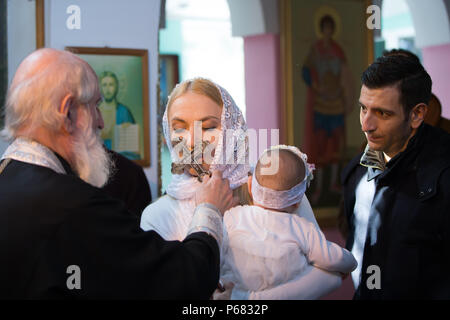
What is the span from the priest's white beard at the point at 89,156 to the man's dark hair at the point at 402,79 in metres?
1.12

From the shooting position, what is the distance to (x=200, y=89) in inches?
78.6

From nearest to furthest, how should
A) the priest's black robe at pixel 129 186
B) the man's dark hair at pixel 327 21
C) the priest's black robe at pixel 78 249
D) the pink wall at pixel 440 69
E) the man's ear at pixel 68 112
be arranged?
the priest's black robe at pixel 78 249
the man's ear at pixel 68 112
the priest's black robe at pixel 129 186
the man's dark hair at pixel 327 21
the pink wall at pixel 440 69

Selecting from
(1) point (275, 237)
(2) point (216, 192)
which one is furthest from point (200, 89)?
(1) point (275, 237)

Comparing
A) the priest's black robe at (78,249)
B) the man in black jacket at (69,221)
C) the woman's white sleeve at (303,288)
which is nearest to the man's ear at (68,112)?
the man in black jacket at (69,221)

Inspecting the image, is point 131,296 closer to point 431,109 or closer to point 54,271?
point 54,271

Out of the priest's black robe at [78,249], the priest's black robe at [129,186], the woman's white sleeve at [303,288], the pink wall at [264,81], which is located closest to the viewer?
the priest's black robe at [78,249]

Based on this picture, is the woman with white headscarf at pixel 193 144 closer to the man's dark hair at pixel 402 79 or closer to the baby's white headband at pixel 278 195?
the baby's white headband at pixel 278 195

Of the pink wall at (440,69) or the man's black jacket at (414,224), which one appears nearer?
the man's black jacket at (414,224)

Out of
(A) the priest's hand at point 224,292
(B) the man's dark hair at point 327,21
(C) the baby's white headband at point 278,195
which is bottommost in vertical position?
(A) the priest's hand at point 224,292

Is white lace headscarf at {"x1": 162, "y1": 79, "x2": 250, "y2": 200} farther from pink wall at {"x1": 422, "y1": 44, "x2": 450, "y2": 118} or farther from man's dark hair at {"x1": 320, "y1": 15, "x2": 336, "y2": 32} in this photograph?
pink wall at {"x1": 422, "y1": 44, "x2": 450, "y2": 118}

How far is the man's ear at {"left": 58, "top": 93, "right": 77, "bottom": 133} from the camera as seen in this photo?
5.23 feet

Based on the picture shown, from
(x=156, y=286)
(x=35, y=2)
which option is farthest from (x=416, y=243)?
(x=35, y=2)

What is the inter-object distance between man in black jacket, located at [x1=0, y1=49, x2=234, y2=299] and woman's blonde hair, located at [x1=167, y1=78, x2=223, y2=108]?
37 centimetres

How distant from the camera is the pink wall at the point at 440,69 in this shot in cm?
547
